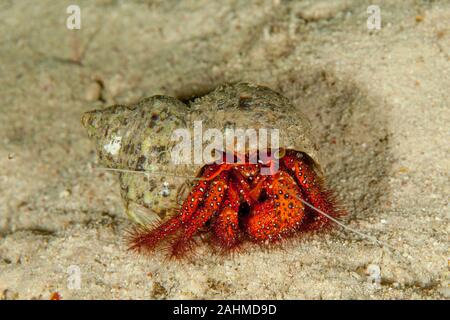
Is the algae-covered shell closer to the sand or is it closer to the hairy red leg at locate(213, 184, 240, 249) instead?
the hairy red leg at locate(213, 184, 240, 249)

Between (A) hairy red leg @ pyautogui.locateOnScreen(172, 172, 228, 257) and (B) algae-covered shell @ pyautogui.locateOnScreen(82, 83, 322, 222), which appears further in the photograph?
(A) hairy red leg @ pyautogui.locateOnScreen(172, 172, 228, 257)

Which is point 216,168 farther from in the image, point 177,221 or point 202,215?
point 177,221

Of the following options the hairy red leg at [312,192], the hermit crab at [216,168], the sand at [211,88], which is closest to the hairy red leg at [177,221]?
the hermit crab at [216,168]

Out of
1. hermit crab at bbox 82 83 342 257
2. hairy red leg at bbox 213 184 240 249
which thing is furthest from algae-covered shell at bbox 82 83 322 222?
hairy red leg at bbox 213 184 240 249

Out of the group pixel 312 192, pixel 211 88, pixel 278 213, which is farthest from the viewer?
pixel 211 88

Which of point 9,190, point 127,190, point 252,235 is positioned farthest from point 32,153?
point 252,235

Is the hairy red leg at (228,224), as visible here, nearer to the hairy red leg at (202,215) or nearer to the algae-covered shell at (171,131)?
the hairy red leg at (202,215)

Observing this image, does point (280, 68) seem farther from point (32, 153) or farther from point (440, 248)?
point (32, 153)

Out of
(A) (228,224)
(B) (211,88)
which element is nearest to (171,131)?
(A) (228,224)
